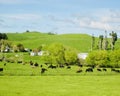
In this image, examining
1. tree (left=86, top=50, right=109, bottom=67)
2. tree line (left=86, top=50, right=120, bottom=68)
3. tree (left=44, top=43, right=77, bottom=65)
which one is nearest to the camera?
tree line (left=86, top=50, right=120, bottom=68)

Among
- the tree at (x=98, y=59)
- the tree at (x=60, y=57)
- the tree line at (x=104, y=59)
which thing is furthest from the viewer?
the tree at (x=60, y=57)

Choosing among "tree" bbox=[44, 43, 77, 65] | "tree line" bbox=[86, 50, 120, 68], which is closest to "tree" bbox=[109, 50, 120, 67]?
"tree line" bbox=[86, 50, 120, 68]

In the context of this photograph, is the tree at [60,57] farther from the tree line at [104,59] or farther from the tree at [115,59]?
the tree at [115,59]

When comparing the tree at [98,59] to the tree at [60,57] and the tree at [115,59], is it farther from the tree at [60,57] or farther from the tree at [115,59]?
the tree at [60,57]

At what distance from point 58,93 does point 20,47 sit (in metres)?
158

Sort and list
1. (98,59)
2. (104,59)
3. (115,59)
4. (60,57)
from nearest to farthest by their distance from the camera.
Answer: (115,59) → (104,59) → (98,59) → (60,57)

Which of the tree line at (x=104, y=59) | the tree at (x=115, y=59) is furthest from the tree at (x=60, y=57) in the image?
the tree at (x=115, y=59)

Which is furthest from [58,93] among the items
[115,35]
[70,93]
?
[115,35]

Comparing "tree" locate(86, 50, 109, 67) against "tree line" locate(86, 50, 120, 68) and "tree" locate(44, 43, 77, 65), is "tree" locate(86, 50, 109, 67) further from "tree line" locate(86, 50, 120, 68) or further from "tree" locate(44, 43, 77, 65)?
"tree" locate(44, 43, 77, 65)

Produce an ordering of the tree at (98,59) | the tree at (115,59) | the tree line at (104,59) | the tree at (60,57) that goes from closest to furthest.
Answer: the tree at (115,59) < the tree line at (104,59) < the tree at (98,59) < the tree at (60,57)

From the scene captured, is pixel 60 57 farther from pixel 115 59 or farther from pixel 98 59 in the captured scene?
pixel 115 59

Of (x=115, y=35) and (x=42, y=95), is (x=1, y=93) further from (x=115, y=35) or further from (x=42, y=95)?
(x=115, y=35)

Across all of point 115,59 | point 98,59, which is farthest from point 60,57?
point 115,59

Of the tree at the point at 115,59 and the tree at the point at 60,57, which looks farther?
the tree at the point at 60,57
